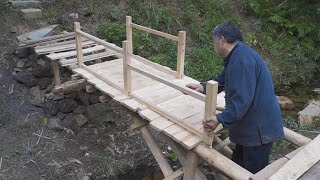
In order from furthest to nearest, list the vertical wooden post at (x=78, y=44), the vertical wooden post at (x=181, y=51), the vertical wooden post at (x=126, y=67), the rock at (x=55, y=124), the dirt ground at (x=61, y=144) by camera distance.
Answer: the rock at (x=55, y=124) < the dirt ground at (x=61, y=144) < the vertical wooden post at (x=78, y=44) < the vertical wooden post at (x=181, y=51) < the vertical wooden post at (x=126, y=67)

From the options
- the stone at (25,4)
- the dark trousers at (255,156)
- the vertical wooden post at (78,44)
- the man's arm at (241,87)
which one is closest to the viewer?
the man's arm at (241,87)

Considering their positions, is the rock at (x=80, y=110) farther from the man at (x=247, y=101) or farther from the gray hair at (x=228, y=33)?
the gray hair at (x=228, y=33)

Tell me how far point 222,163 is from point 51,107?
12.6 ft

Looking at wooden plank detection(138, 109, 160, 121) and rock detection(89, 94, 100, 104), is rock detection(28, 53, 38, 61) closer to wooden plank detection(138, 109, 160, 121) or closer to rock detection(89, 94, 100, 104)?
rock detection(89, 94, 100, 104)

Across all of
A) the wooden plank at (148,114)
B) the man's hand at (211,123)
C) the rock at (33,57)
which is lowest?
the rock at (33,57)

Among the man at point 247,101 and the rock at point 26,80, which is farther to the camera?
the rock at point 26,80

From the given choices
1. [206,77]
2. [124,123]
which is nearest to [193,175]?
[124,123]

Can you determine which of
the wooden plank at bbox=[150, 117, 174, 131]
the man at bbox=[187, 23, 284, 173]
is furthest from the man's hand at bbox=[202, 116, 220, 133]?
the wooden plank at bbox=[150, 117, 174, 131]

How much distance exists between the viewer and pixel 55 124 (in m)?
5.89

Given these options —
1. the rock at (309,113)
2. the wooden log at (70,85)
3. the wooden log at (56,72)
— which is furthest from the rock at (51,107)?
the rock at (309,113)

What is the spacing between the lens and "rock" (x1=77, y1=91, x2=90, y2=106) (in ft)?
20.5

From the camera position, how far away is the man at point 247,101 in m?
2.93

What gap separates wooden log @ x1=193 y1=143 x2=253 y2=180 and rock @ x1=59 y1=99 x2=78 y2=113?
3374 millimetres

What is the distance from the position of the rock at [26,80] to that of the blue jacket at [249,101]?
14.0 ft
